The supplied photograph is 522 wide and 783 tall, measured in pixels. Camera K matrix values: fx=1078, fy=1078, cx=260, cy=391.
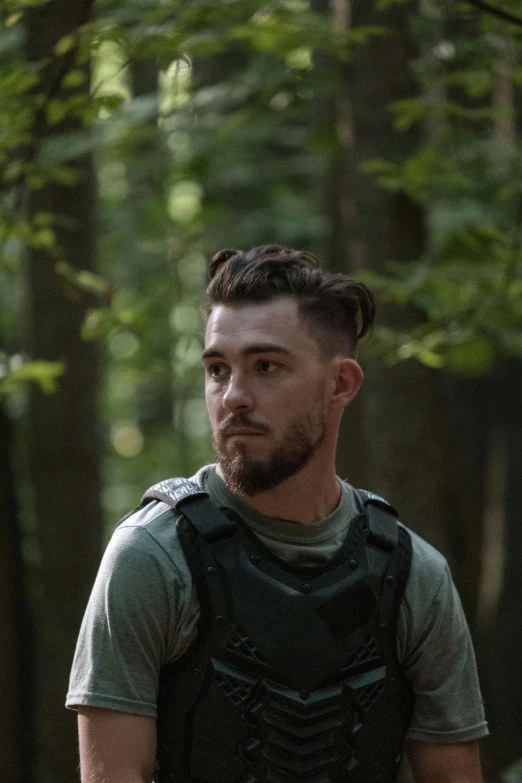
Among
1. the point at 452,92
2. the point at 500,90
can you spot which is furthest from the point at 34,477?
the point at 500,90

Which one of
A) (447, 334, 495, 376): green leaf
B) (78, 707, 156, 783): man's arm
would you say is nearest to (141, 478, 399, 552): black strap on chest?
(78, 707, 156, 783): man's arm

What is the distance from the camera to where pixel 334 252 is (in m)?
7.17

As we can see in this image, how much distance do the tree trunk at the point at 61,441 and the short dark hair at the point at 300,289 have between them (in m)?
2.61

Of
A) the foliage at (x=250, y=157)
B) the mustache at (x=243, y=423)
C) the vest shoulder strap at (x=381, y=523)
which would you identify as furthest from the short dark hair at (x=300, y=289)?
the foliage at (x=250, y=157)

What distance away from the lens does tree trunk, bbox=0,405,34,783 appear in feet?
16.8

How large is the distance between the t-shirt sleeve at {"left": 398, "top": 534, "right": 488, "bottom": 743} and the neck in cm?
32

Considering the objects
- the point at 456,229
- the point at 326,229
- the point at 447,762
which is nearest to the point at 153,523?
the point at 447,762

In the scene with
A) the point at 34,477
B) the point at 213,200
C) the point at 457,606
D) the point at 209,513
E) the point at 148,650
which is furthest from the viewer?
the point at 213,200

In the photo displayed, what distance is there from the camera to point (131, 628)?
252 cm

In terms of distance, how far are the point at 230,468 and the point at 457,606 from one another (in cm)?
76

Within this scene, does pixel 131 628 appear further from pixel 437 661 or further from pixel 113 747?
pixel 437 661

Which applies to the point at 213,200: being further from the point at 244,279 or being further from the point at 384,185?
the point at 244,279

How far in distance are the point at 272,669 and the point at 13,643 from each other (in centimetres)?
297

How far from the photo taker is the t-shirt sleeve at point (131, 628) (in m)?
2.51
